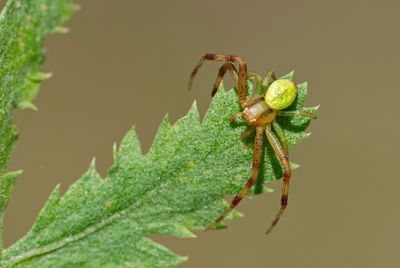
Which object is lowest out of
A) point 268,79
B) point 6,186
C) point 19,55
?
point 6,186

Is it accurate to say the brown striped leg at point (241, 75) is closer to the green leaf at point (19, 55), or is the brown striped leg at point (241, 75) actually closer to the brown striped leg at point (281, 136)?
the brown striped leg at point (281, 136)

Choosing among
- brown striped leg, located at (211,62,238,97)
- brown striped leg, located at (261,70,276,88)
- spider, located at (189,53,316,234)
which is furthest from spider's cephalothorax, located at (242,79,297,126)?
brown striped leg, located at (211,62,238,97)

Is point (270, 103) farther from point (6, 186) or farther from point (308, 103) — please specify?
point (308, 103)

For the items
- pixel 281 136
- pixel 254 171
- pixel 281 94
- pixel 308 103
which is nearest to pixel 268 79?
pixel 281 94

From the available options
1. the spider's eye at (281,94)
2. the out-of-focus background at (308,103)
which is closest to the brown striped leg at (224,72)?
the spider's eye at (281,94)

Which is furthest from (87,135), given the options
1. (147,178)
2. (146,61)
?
(147,178)

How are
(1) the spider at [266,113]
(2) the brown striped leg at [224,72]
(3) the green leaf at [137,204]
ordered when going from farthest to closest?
(2) the brown striped leg at [224,72] < (1) the spider at [266,113] < (3) the green leaf at [137,204]
